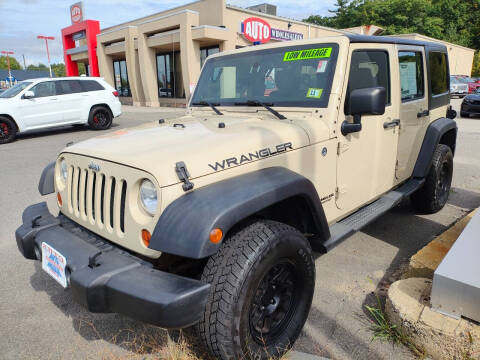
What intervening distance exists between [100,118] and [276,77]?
10.4 m

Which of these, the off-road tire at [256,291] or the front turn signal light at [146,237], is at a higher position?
the front turn signal light at [146,237]

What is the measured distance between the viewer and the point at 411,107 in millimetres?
3697

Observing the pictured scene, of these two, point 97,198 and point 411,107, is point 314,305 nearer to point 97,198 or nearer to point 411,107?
point 97,198

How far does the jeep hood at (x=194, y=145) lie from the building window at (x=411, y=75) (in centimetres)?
166

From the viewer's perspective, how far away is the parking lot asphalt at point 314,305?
237 cm

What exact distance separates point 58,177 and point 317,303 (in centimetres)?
213

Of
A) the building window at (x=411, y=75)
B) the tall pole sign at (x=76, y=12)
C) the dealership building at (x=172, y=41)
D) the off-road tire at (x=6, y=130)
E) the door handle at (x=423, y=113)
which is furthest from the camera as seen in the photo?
the tall pole sign at (x=76, y=12)

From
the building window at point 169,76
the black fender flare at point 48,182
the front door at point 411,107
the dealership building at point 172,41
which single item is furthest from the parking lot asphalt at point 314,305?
the building window at point 169,76

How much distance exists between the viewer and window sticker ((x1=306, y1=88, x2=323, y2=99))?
2.75 metres

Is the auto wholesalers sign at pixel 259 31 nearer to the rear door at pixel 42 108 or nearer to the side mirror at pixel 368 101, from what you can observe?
the rear door at pixel 42 108

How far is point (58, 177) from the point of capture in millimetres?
2648

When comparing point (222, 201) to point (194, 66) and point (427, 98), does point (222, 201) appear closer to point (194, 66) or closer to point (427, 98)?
point (427, 98)

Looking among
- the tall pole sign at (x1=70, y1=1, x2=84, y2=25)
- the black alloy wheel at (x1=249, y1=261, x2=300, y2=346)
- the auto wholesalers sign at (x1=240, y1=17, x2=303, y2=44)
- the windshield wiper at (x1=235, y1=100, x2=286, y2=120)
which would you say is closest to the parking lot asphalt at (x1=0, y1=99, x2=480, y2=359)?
the black alloy wheel at (x1=249, y1=261, x2=300, y2=346)

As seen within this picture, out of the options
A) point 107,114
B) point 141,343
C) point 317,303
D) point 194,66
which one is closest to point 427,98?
point 317,303
